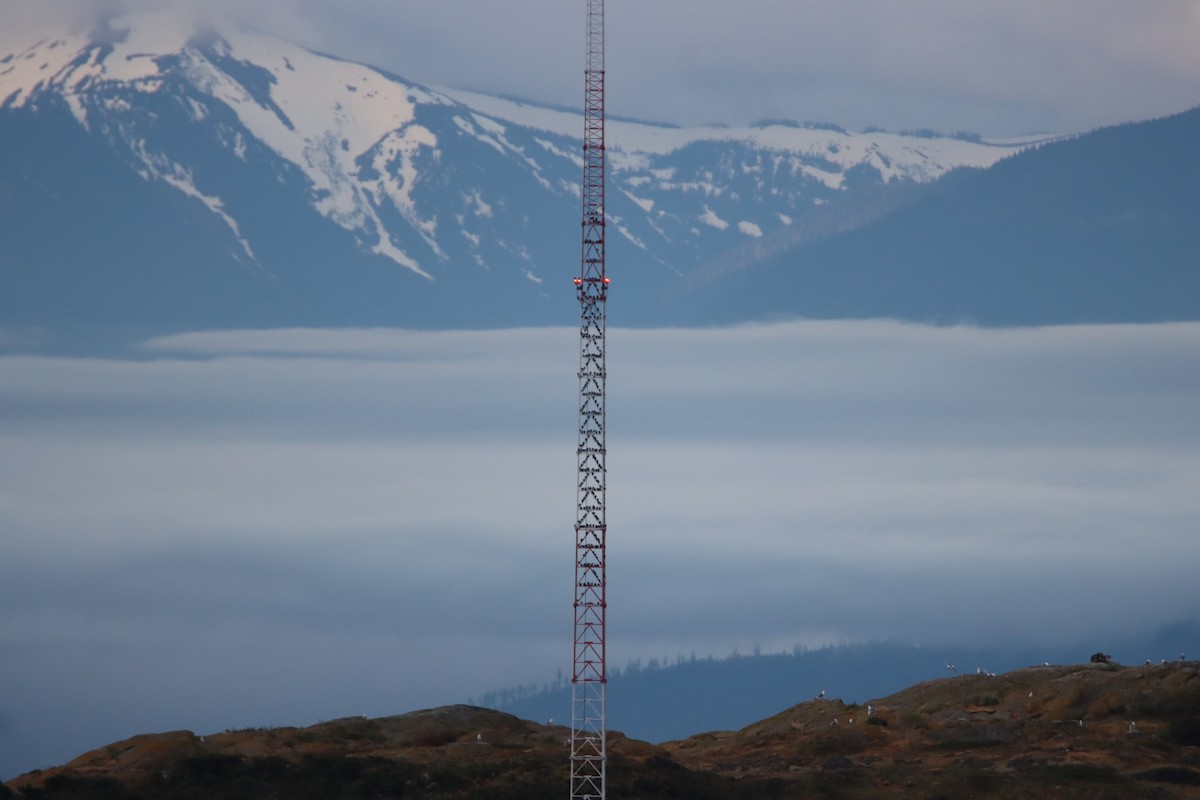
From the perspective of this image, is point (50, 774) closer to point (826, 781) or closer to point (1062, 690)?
point (826, 781)

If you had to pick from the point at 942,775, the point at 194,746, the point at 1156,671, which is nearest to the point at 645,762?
the point at 942,775

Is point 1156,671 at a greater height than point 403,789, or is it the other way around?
point 1156,671

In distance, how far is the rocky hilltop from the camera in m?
142

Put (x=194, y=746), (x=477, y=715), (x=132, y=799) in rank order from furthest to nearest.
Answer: (x=477, y=715) < (x=194, y=746) < (x=132, y=799)

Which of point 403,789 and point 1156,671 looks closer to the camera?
point 403,789

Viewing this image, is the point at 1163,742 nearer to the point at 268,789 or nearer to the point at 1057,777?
the point at 1057,777

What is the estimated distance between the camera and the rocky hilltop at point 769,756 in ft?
465

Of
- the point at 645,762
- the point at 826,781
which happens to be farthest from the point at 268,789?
the point at 826,781

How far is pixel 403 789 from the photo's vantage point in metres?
142

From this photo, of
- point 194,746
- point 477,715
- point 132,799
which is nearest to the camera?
point 132,799

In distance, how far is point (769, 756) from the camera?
156500 millimetres

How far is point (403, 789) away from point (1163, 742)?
155 feet

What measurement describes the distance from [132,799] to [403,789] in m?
15.5

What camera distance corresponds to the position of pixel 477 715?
165 m
